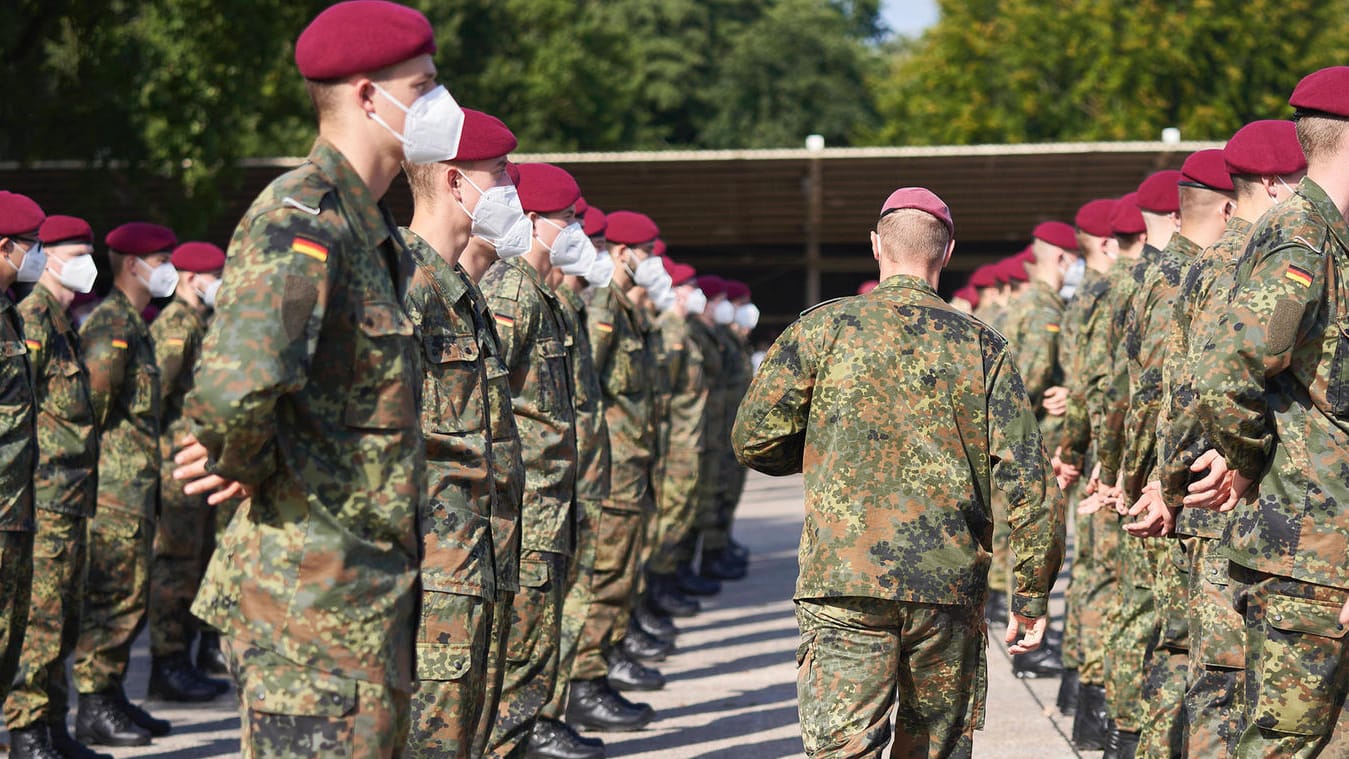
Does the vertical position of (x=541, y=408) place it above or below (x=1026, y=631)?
above

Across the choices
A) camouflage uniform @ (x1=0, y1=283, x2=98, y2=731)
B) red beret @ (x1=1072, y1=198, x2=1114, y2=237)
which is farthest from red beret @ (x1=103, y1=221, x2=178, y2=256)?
red beret @ (x1=1072, y1=198, x2=1114, y2=237)

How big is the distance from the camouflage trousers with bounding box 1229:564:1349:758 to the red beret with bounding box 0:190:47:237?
16.4ft

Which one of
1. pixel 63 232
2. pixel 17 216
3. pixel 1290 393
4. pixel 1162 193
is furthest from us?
pixel 63 232

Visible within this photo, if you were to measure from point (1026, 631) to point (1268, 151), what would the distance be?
180cm

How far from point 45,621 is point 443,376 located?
3.50m

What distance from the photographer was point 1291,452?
446 cm

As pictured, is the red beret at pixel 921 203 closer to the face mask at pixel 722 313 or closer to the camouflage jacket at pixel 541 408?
the camouflage jacket at pixel 541 408

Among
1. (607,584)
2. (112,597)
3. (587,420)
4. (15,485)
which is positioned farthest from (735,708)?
(15,485)

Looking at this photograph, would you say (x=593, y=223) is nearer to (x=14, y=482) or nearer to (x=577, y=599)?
(x=577, y=599)

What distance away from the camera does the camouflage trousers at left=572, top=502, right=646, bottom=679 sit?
28.2 feet

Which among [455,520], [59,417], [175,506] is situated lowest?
[175,506]

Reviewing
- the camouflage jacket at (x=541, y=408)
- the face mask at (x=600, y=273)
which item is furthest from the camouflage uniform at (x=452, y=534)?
the face mask at (x=600, y=273)

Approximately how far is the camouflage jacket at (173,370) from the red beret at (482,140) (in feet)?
14.7

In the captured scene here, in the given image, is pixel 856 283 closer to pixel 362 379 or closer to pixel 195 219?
pixel 195 219
